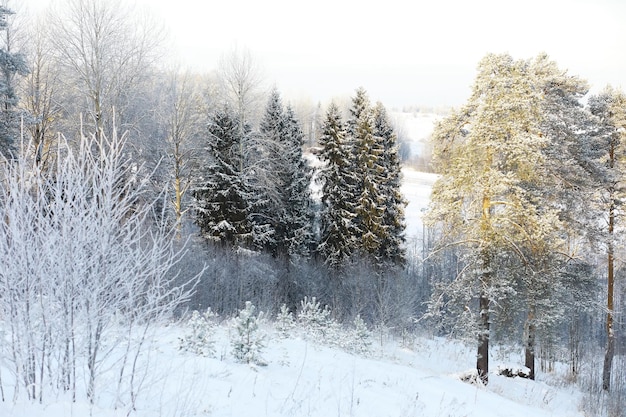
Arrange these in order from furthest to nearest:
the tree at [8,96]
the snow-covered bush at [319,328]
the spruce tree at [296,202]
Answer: the spruce tree at [296,202] → the tree at [8,96] → the snow-covered bush at [319,328]

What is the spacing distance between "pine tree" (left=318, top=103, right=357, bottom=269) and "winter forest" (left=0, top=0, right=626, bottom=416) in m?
0.11

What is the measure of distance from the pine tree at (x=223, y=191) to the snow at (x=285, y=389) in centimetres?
1226

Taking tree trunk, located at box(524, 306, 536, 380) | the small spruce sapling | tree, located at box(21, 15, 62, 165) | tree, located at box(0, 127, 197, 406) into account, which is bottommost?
tree trunk, located at box(524, 306, 536, 380)

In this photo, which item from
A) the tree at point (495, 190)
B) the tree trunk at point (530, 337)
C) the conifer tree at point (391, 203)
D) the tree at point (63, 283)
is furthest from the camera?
the conifer tree at point (391, 203)

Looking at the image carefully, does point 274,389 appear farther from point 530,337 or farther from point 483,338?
point 530,337

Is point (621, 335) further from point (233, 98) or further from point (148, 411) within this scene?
point (148, 411)

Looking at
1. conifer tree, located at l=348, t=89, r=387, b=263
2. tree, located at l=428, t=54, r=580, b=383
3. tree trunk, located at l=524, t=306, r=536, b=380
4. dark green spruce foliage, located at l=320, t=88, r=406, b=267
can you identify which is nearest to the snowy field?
tree, located at l=428, t=54, r=580, b=383

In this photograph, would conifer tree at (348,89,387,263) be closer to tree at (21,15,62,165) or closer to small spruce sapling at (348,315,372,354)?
small spruce sapling at (348,315,372,354)

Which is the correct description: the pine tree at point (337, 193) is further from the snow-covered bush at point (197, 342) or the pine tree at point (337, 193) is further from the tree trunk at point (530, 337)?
the snow-covered bush at point (197, 342)

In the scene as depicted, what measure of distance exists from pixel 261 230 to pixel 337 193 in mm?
4463

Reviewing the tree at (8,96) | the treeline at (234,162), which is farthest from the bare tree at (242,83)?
the tree at (8,96)

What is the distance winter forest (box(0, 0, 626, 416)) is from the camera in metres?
4.63

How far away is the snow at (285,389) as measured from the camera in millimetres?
5141

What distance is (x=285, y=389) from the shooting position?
682 cm
